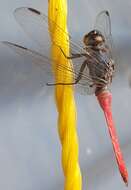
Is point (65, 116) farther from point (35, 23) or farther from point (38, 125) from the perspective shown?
point (38, 125)

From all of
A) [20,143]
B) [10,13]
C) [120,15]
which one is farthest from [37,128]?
[120,15]

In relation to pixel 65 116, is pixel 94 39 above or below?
above

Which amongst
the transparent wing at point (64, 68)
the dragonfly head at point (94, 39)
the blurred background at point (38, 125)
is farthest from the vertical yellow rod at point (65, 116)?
the blurred background at point (38, 125)

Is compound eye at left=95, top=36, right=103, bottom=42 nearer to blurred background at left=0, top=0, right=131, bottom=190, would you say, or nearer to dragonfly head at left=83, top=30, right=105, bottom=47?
dragonfly head at left=83, top=30, right=105, bottom=47

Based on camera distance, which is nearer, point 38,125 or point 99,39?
point 99,39

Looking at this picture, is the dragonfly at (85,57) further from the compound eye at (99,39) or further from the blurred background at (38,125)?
the blurred background at (38,125)

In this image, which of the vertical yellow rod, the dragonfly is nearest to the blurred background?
the dragonfly

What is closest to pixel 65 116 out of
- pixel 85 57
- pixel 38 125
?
pixel 85 57

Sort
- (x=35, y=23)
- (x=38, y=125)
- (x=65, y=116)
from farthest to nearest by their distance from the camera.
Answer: (x=38, y=125) → (x=35, y=23) → (x=65, y=116)

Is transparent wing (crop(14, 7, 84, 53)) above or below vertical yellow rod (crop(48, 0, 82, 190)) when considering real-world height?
above

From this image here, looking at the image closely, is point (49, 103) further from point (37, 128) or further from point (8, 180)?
point (8, 180)
